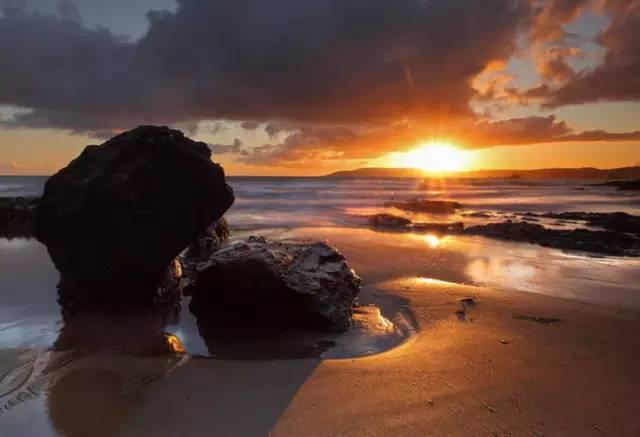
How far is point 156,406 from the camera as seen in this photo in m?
3.88

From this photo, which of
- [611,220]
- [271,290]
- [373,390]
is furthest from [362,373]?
[611,220]

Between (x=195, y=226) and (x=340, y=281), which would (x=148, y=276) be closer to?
(x=195, y=226)

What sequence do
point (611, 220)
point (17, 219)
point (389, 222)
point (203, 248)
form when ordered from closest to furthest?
point (203, 248), point (17, 219), point (389, 222), point (611, 220)

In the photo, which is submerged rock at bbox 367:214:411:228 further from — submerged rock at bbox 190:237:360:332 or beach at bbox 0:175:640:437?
submerged rock at bbox 190:237:360:332

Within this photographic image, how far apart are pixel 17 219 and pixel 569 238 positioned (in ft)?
58.6

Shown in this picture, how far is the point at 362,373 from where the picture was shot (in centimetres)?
458

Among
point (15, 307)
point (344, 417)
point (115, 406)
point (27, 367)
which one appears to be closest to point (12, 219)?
point (15, 307)

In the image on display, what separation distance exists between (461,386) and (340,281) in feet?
8.12

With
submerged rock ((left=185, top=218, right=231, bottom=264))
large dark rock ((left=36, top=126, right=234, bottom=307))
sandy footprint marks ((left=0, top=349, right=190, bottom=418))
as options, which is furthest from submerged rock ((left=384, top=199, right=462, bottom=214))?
sandy footprint marks ((left=0, top=349, right=190, bottom=418))

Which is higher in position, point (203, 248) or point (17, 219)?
point (17, 219)

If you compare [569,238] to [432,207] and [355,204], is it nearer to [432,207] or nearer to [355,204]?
[432,207]

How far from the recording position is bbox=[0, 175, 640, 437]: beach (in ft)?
12.0

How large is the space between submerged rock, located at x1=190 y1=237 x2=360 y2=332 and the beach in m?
0.33

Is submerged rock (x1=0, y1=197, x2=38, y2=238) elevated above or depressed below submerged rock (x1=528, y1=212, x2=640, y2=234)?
above
